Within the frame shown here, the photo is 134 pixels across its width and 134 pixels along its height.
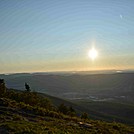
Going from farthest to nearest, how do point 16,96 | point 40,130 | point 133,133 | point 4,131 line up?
1. point 16,96
2. point 133,133
3. point 40,130
4. point 4,131

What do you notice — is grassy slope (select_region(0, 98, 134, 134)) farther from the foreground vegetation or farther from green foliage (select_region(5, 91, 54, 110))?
green foliage (select_region(5, 91, 54, 110))

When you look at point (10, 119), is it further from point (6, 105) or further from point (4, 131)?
point (6, 105)

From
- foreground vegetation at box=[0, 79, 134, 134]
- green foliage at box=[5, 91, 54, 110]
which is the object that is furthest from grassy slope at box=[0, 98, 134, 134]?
green foliage at box=[5, 91, 54, 110]

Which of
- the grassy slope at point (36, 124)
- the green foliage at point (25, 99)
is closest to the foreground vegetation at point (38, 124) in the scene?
the grassy slope at point (36, 124)

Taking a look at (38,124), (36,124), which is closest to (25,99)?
(38,124)

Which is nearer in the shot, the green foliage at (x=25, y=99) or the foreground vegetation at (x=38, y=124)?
the foreground vegetation at (x=38, y=124)

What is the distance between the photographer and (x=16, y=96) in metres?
58.0

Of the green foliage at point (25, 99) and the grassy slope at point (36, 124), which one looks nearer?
the grassy slope at point (36, 124)

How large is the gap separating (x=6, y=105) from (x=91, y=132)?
12545 millimetres

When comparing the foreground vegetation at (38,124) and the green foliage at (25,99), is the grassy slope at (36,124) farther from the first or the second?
the green foliage at (25,99)

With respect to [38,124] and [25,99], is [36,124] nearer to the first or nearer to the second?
[38,124]

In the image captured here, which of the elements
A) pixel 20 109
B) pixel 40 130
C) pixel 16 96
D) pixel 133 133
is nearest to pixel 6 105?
pixel 20 109

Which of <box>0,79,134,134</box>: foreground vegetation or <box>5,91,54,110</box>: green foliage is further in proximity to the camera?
<box>5,91,54,110</box>: green foliage

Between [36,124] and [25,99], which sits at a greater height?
[36,124]
